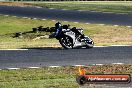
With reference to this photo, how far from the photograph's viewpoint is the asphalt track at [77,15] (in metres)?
36.4

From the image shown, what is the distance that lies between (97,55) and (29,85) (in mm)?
6369

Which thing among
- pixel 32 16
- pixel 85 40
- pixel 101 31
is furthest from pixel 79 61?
pixel 32 16

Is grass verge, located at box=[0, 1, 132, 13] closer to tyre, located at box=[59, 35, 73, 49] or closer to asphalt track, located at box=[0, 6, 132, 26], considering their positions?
asphalt track, located at box=[0, 6, 132, 26]

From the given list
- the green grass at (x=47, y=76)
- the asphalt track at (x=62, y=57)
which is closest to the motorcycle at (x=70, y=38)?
the asphalt track at (x=62, y=57)

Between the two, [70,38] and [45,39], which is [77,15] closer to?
[45,39]

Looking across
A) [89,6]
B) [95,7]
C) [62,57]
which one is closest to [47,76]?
[62,57]

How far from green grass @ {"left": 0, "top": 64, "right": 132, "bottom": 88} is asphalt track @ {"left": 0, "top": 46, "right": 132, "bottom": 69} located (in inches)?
38.0

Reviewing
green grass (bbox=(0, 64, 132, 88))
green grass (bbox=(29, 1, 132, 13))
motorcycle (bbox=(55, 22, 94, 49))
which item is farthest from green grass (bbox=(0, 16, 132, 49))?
green grass (bbox=(29, 1, 132, 13))

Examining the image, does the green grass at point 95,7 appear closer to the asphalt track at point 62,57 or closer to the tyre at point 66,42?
the tyre at point 66,42

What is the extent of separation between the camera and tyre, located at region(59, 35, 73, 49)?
68.8 ft

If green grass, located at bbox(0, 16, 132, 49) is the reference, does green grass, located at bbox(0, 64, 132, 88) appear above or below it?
above

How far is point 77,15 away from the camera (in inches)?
1582

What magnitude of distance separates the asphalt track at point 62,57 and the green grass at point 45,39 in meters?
2.37

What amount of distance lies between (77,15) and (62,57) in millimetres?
21894
